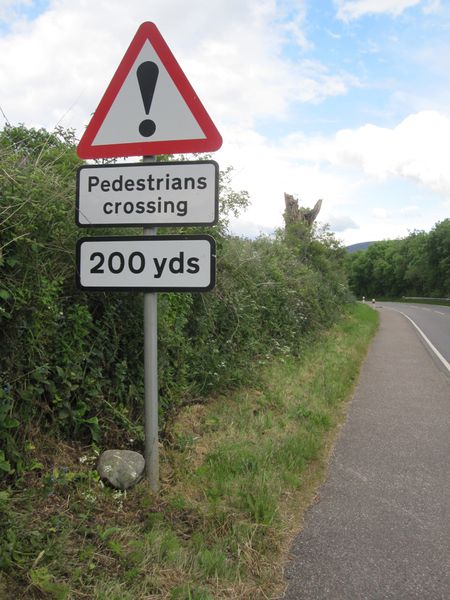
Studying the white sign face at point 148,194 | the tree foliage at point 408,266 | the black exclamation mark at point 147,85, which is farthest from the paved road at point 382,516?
the tree foliage at point 408,266

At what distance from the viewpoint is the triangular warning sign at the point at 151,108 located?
9.73 feet

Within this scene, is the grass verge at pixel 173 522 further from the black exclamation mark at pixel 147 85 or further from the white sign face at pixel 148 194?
the black exclamation mark at pixel 147 85

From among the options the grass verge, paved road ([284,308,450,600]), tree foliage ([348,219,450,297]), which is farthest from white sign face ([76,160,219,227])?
tree foliage ([348,219,450,297])

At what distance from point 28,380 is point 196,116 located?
1.76 meters

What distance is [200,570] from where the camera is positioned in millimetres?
2609

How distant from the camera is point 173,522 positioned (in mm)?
2996

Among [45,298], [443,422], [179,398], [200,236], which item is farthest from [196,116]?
[443,422]

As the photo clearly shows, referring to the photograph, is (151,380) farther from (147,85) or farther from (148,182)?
(147,85)

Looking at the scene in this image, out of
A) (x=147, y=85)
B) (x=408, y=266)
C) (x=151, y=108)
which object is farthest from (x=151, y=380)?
(x=408, y=266)

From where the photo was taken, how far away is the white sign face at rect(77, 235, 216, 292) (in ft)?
9.74

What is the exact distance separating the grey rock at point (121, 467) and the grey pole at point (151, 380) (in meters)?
0.07

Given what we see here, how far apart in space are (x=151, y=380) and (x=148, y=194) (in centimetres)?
112

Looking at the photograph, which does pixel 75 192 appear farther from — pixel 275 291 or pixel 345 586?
pixel 275 291

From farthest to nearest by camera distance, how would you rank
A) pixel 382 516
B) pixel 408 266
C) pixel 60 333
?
1. pixel 408 266
2. pixel 382 516
3. pixel 60 333
